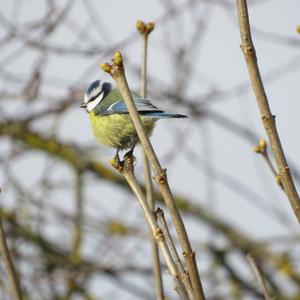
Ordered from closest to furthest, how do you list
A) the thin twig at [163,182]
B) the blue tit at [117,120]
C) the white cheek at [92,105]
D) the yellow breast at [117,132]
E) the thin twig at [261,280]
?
the thin twig at [163,182], the thin twig at [261,280], the blue tit at [117,120], the yellow breast at [117,132], the white cheek at [92,105]

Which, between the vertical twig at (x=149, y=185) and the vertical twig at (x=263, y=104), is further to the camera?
the vertical twig at (x=149, y=185)

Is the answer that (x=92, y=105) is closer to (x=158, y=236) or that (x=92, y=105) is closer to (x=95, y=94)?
(x=95, y=94)

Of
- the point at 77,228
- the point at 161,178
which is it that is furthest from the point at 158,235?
the point at 77,228

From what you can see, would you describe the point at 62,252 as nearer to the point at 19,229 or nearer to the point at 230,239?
the point at 19,229

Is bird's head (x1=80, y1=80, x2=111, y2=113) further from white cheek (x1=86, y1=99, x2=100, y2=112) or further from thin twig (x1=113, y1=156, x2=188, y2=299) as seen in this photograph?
thin twig (x1=113, y1=156, x2=188, y2=299)

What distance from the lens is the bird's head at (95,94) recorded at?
9.80ft

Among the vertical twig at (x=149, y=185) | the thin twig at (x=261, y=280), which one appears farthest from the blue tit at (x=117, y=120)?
the thin twig at (x=261, y=280)

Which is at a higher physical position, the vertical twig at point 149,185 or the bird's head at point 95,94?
the bird's head at point 95,94

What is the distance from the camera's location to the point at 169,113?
7.63ft

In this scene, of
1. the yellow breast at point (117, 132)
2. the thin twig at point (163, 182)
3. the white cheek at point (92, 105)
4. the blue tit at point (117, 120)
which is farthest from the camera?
the white cheek at point (92, 105)

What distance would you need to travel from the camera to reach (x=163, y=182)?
117 centimetres

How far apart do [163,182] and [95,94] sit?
192 cm

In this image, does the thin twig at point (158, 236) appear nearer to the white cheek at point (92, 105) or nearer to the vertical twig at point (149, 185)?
the vertical twig at point (149, 185)

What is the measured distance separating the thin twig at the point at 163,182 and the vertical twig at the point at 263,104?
0.68ft
